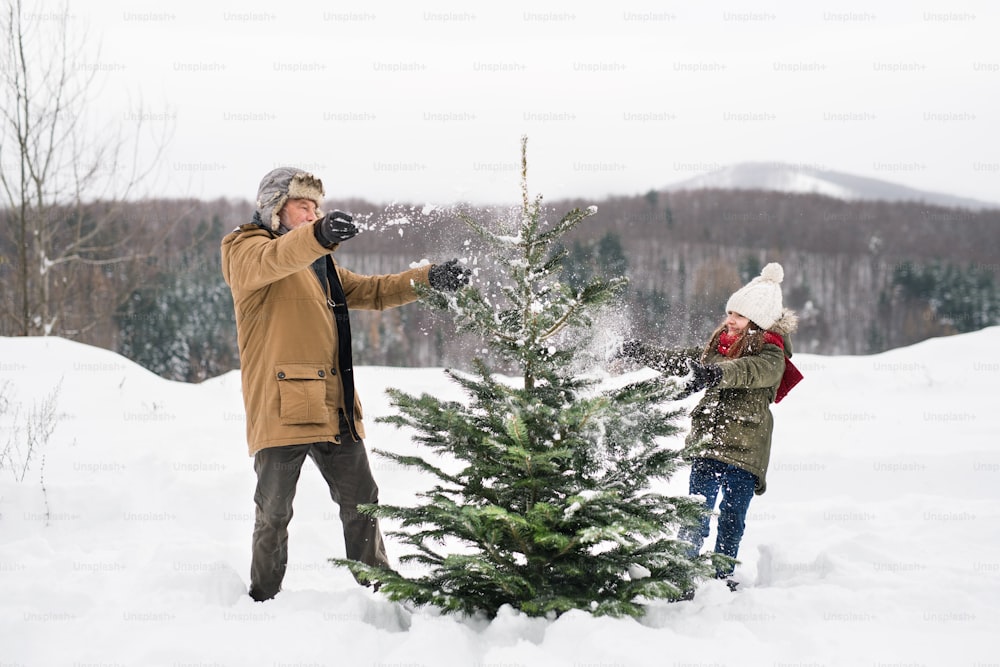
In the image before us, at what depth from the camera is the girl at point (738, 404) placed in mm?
4328

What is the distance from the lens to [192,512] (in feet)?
21.9

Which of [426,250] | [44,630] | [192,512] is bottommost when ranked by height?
[192,512]

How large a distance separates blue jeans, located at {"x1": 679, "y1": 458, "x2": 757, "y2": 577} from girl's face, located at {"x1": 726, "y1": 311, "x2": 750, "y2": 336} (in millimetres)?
819

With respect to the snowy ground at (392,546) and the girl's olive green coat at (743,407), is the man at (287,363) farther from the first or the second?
the girl's olive green coat at (743,407)

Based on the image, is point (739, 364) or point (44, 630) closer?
point (44, 630)

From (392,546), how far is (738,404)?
3248 mm

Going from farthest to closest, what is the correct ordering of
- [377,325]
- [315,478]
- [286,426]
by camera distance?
[377,325] → [315,478] → [286,426]

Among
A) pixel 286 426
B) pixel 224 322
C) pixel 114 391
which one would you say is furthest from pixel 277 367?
pixel 224 322

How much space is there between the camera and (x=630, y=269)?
15.7 feet

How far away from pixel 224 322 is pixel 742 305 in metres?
38.2

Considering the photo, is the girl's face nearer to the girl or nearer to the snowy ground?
the girl

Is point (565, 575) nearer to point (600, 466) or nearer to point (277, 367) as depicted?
point (600, 466)

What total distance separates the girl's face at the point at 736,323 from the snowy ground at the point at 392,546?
5.02 feet

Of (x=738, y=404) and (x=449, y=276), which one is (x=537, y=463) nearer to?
(x=449, y=276)
